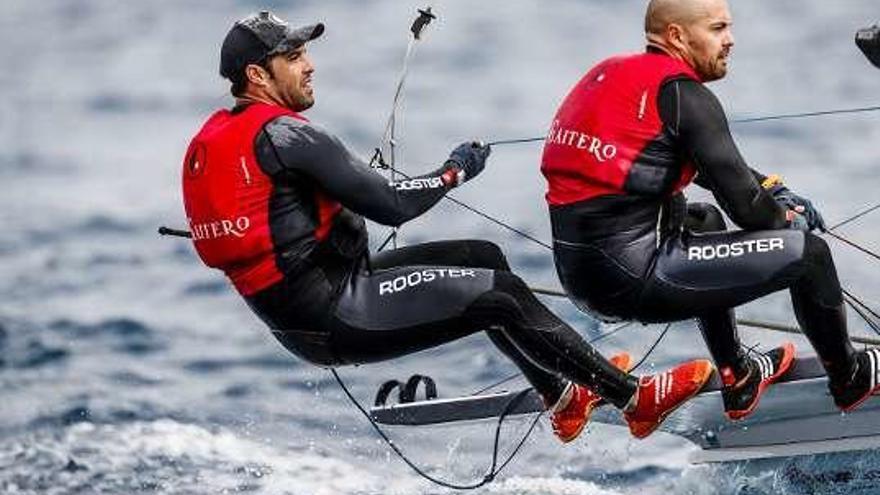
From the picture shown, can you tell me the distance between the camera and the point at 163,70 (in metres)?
23.7

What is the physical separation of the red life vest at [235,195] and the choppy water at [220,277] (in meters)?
1.48

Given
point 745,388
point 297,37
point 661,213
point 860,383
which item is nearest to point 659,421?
point 745,388

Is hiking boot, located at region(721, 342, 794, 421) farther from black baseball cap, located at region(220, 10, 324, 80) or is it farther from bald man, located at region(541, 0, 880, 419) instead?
black baseball cap, located at region(220, 10, 324, 80)

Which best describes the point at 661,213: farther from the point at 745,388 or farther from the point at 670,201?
the point at 745,388

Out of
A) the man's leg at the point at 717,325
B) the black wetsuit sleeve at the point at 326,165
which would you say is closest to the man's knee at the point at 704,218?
the man's leg at the point at 717,325

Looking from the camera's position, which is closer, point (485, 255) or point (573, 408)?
point (485, 255)

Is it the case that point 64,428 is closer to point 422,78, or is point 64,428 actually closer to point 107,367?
point 107,367

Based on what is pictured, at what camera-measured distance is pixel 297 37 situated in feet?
30.3

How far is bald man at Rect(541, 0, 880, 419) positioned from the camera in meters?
9.05

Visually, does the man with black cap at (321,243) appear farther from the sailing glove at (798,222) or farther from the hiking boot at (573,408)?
the sailing glove at (798,222)

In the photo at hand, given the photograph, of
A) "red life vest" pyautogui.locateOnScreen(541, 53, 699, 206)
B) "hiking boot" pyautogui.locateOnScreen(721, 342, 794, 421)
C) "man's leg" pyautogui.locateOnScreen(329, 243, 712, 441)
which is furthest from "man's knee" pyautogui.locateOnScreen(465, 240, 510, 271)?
"hiking boot" pyautogui.locateOnScreen(721, 342, 794, 421)

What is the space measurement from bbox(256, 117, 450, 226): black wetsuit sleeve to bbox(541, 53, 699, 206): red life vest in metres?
0.61

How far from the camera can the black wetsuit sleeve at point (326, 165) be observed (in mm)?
9016

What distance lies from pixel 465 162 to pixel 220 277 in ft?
32.2
